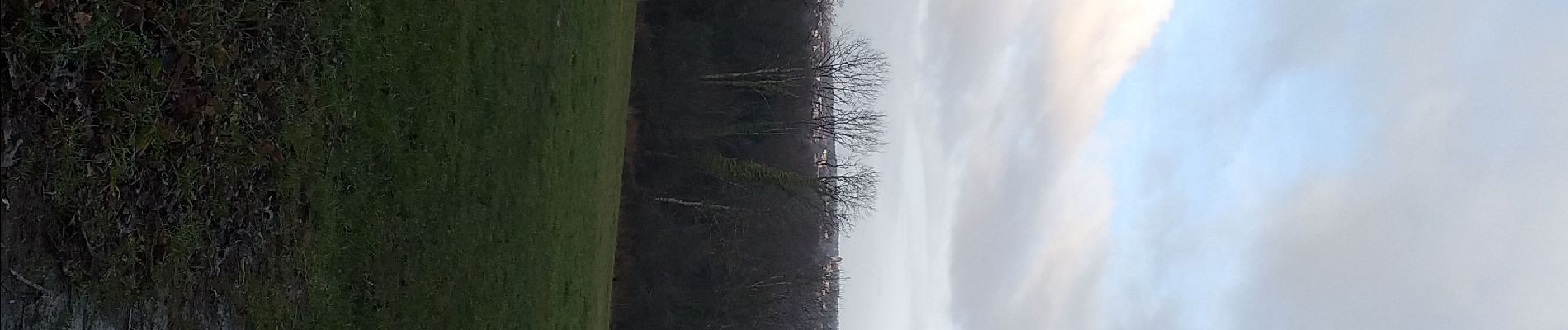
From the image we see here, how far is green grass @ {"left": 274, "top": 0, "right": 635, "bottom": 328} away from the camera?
7730 mm

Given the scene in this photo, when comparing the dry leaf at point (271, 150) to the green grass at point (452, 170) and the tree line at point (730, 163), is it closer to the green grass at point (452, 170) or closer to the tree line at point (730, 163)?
the green grass at point (452, 170)

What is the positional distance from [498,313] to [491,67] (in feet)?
9.94

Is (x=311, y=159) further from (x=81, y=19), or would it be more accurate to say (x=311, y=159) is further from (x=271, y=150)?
(x=81, y=19)

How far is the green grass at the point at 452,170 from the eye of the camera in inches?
304

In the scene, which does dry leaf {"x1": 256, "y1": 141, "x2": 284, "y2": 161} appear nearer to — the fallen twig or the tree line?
the fallen twig

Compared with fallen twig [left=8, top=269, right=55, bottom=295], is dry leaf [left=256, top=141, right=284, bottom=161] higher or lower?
higher

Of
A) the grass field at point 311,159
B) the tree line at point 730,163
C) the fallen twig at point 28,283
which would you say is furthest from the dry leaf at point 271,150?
the tree line at point 730,163

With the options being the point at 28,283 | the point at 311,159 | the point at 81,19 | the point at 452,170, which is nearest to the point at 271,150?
the point at 311,159

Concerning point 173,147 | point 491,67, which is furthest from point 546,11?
point 173,147

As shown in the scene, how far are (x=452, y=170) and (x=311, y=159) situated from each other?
3.01 meters

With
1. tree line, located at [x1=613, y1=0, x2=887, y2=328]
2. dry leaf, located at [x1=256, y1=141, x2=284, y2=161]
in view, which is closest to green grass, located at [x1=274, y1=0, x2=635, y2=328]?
dry leaf, located at [x1=256, y1=141, x2=284, y2=161]

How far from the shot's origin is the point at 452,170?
1034 cm

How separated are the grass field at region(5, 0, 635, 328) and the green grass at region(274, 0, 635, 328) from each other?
0.03 metres

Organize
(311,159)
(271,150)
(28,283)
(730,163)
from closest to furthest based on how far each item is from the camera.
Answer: (28,283), (271,150), (311,159), (730,163)
